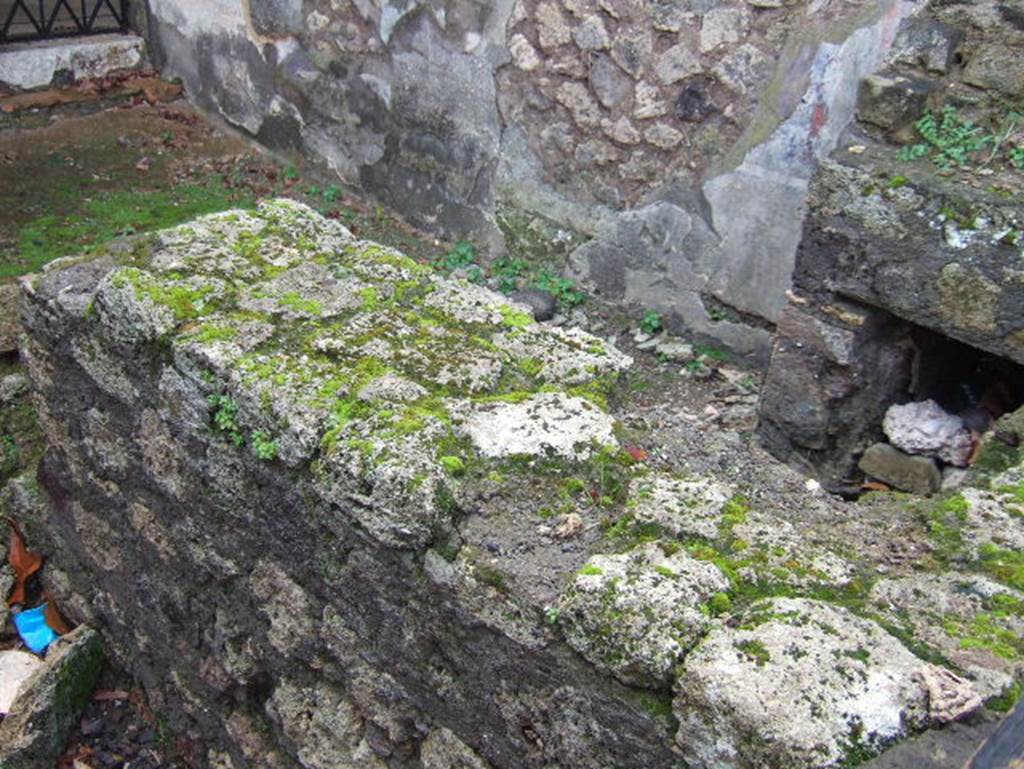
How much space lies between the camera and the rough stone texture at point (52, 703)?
2.94 m

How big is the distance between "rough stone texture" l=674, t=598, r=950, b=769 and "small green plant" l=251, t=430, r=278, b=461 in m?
0.94

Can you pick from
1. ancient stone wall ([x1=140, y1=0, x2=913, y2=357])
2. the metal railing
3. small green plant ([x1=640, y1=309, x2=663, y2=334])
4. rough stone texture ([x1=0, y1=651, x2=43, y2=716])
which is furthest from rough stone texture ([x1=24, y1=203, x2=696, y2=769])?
the metal railing

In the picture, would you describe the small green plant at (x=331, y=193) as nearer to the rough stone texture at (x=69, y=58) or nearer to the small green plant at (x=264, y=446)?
the rough stone texture at (x=69, y=58)

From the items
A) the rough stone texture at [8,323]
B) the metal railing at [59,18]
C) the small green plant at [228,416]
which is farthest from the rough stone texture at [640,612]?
the metal railing at [59,18]

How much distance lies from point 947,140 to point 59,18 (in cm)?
560

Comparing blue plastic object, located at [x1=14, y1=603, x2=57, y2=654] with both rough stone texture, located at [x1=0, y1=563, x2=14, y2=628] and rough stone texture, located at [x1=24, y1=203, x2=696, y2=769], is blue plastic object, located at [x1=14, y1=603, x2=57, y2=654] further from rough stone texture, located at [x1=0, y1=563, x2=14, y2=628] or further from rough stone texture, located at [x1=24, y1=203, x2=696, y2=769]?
rough stone texture, located at [x1=24, y1=203, x2=696, y2=769]

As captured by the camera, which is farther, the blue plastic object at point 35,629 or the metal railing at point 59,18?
the metal railing at point 59,18

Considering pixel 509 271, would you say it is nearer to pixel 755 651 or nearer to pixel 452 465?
pixel 452 465

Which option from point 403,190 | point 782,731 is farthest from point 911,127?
point 403,190

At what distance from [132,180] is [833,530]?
490 cm

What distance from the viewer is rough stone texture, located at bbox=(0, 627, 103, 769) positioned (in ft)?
9.63

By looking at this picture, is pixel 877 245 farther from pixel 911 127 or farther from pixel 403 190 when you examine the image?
pixel 403 190

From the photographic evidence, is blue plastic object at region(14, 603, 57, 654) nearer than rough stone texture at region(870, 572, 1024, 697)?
No

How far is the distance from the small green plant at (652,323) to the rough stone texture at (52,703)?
2.62 meters
